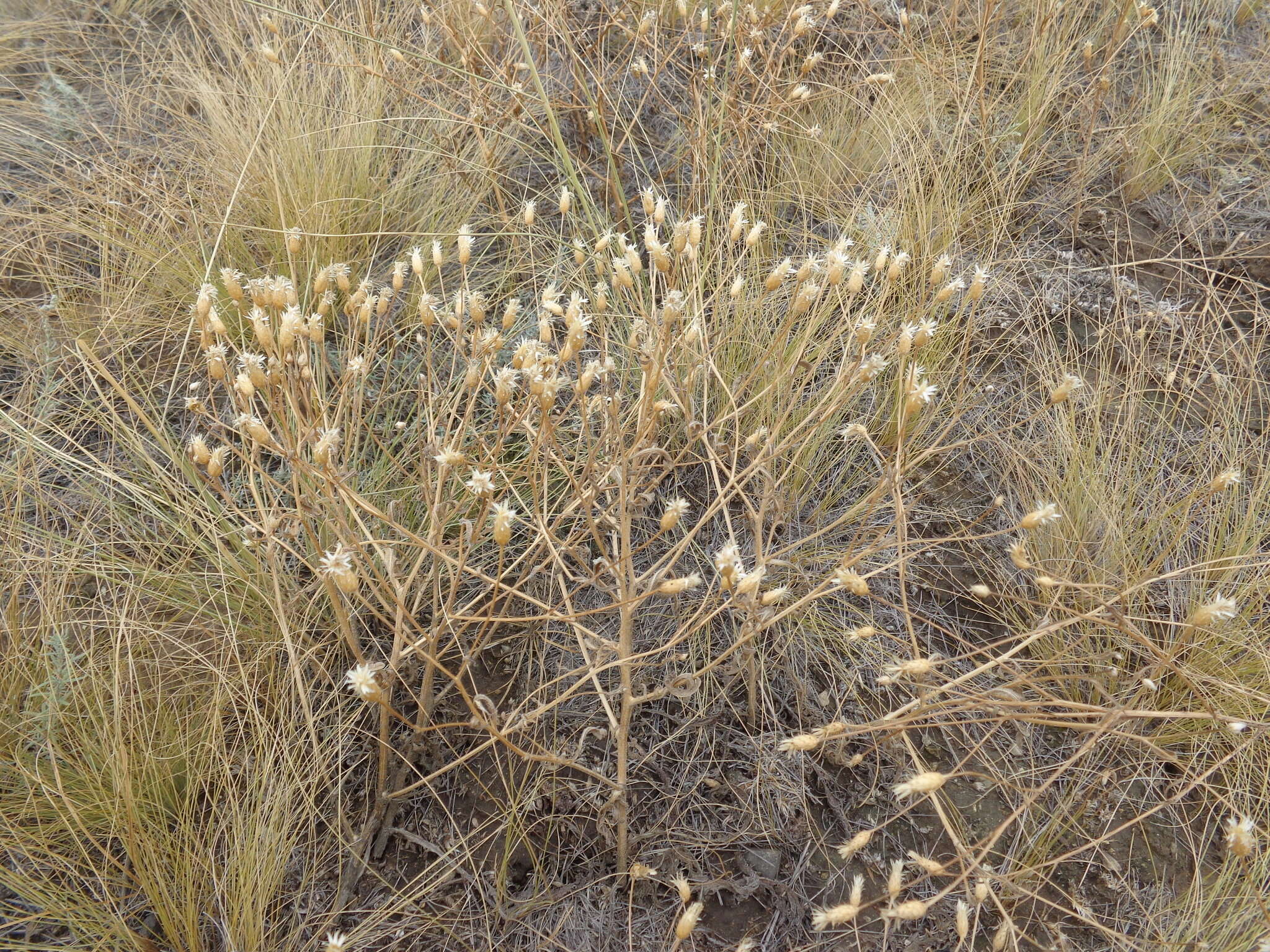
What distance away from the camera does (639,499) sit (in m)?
1.36

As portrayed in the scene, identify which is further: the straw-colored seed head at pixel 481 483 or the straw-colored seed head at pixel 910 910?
the straw-colored seed head at pixel 481 483

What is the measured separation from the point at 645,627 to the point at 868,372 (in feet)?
2.28

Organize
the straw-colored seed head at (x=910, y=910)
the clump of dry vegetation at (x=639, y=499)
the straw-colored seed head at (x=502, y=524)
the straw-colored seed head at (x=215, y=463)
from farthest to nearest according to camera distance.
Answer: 1. the clump of dry vegetation at (x=639, y=499)
2. the straw-colored seed head at (x=215, y=463)
3. the straw-colored seed head at (x=502, y=524)
4. the straw-colored seed head at (x=910, y=910)

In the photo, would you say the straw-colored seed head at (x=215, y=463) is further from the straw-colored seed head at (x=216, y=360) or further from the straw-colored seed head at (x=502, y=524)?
the straw-colored seed head at (x=502, y=524)

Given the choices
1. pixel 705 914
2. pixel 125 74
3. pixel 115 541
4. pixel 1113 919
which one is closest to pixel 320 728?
pixel 115 541

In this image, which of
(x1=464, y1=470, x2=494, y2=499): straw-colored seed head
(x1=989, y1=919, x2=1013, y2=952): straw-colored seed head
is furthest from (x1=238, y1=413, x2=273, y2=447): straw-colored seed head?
(x1=989, y1=919, x2=1013, y2=952): straw-colored seed head

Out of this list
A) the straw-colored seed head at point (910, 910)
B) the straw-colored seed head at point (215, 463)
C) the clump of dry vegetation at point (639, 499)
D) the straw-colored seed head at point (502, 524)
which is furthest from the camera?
the clump of dry vegetation at point (639, 499)

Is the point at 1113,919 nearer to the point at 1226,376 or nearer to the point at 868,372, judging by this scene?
the point at 868,372

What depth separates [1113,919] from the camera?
142cm

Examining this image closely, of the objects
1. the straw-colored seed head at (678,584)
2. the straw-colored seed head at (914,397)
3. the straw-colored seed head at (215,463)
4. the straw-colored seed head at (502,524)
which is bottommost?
the straw-colored seed head at (215,463)

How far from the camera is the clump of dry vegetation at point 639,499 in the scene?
4.35 ft

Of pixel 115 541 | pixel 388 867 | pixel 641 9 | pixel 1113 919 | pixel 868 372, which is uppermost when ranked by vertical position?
pixel 641 9

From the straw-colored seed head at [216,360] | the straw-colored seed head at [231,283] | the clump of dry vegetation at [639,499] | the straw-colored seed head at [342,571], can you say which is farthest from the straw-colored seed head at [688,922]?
Answer: the straw-colored seed head at [231,283]

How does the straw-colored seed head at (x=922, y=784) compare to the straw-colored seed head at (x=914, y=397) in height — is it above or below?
below
